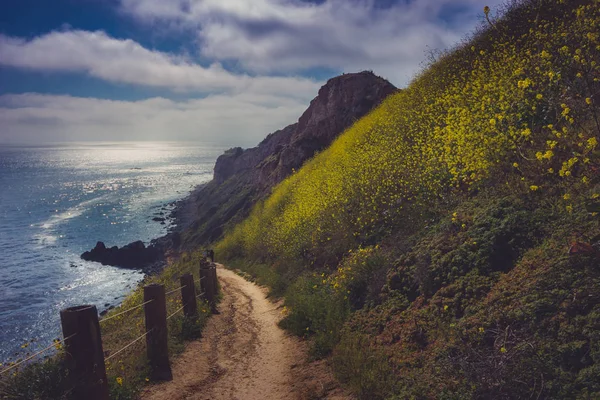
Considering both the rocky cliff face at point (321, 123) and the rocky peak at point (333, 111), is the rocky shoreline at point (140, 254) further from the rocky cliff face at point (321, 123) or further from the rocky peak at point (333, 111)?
the rocky peak at point (333, 111)

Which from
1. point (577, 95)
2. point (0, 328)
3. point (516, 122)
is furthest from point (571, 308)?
point (0, 328)

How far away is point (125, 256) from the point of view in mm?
48438

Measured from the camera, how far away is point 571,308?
4.78 m

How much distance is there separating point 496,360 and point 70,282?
4368cm

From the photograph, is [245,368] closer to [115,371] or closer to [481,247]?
[115,371]

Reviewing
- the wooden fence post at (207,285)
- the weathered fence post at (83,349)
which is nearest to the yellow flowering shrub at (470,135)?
the wooden fence post at (207,285)

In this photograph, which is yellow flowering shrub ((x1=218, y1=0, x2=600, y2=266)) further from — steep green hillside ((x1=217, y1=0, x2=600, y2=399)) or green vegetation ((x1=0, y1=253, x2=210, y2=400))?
green vegetation ((x1=0, y1=253, x2=210, y2=400))

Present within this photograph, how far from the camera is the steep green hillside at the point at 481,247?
4.83 metres

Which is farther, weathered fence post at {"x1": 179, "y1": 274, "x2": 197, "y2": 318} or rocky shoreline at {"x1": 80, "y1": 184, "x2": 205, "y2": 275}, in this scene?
rocky shoreline at {"x1": 80, "y1": 184, "x2": 205, "y2": 275}

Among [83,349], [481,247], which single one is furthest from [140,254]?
[481,247]

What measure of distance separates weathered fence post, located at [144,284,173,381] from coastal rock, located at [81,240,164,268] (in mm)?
43156

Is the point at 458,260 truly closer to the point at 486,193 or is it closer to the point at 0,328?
the point at 486,193

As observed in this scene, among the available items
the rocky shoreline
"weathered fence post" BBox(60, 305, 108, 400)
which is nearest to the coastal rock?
the rocky shoreline

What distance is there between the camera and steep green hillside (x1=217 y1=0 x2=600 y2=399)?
4832mm
